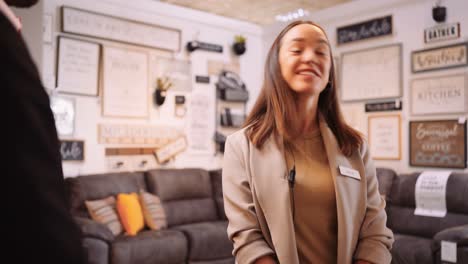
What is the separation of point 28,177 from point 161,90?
4700 millimetres

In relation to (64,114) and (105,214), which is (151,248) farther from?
(64,114)

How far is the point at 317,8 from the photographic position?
5.68 meters

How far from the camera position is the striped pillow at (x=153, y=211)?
13.6 feet

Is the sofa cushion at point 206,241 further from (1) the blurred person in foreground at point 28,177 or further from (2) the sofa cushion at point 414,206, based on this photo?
(1) the blurred person in foreground at point 28,177

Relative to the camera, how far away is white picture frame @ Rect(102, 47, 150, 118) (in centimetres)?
478

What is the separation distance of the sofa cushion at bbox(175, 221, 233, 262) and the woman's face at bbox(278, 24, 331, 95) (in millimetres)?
2929

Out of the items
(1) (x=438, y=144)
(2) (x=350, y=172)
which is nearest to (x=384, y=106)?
(1) (x=438, y=144)

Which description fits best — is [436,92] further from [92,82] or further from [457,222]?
[92,82]

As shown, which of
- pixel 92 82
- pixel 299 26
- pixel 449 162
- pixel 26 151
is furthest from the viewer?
pixel 92 82

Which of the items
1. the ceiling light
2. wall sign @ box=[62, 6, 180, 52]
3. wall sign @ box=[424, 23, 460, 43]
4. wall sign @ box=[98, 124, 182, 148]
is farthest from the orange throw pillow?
wall sign @ box=[424, 23, 460, 43]

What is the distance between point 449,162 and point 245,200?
3600mm

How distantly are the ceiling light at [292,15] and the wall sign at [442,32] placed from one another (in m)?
1.68

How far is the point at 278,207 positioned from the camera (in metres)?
1.28

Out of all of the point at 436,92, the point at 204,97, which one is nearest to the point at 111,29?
the point at 204,97
